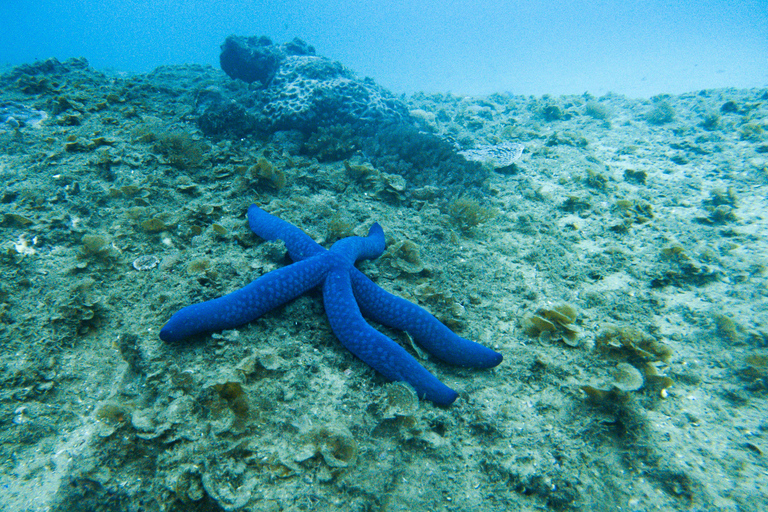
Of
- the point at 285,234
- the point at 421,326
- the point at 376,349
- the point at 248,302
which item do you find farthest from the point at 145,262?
the point at 421,326

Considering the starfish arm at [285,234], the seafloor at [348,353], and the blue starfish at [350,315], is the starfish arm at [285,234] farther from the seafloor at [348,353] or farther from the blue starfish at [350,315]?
the seafloor at [348,353]

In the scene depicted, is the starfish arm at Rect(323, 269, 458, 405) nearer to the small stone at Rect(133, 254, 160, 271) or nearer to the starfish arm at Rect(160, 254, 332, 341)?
Result: the starfish arm at Rect(160, 254, 332, 341)

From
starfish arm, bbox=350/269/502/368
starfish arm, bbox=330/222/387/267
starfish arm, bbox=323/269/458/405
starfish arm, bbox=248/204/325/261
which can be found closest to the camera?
starfish arm, bbox=323/269/458/405

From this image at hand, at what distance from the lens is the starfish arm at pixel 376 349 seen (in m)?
2.77

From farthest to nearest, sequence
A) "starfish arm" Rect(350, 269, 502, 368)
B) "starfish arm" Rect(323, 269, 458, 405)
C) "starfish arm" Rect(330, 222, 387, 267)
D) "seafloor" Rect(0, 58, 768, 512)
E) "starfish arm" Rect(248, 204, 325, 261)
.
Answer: "starfish arm" Rect(248, 204, 325, 261)
"starfish arm" Rect(330, 222, 387, 267)
"starfish arm" Rect(350, 269, 502, 368)
"starfish arm" Rect(323, 269, 458, 405)
"seafloor" Rect(0, 58, 768, 512)

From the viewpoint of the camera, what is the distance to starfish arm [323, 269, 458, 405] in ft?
9.09

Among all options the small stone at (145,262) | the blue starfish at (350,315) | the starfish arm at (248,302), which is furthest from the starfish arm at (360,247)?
the small stone at (145,262)

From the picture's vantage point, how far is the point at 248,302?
297cm

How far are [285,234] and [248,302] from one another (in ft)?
3.88

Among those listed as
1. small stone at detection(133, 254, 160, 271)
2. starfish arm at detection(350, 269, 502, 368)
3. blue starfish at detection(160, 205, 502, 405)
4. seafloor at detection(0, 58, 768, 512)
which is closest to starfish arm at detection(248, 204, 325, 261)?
blue starfish at detection(160, 205, 502, 405)

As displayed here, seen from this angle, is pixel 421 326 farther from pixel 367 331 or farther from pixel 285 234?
pixel 285 234

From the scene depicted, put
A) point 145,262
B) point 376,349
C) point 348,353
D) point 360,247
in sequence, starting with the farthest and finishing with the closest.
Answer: point 360,247 → point 145,262 → point 348,353 → point 376,349

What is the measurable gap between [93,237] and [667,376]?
6.65 meters

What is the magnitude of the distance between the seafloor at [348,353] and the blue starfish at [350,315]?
0.68 ft
